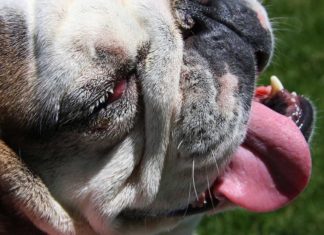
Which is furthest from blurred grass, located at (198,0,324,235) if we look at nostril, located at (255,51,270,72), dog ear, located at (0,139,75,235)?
dog ear, located at (0,139,75,235)

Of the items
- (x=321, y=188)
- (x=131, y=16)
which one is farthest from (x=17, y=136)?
(x=321, y=188)

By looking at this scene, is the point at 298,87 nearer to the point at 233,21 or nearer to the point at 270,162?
the point at 270,162

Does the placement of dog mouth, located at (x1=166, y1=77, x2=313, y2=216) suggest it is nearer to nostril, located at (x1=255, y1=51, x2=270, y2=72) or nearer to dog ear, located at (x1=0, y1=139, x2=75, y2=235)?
nostril, located at (x1=255, y1=51, x2=270, y2=72)

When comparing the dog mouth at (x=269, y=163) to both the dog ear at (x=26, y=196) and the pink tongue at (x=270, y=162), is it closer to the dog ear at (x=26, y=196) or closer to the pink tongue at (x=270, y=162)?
the pink tongue at (x=270, y=162)

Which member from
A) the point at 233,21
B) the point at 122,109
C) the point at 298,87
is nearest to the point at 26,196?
the point at 122,109

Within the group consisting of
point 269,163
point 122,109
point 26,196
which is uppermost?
point 122,109

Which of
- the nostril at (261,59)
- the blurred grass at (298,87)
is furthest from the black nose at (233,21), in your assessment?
the blurred grass at (298,87)

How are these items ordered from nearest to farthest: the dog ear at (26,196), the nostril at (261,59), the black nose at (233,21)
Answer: the dog ear at (26,196), the black nose at (233,21), the nostril at (261,59)

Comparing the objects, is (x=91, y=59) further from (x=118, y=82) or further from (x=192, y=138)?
(x=192, y=138)
